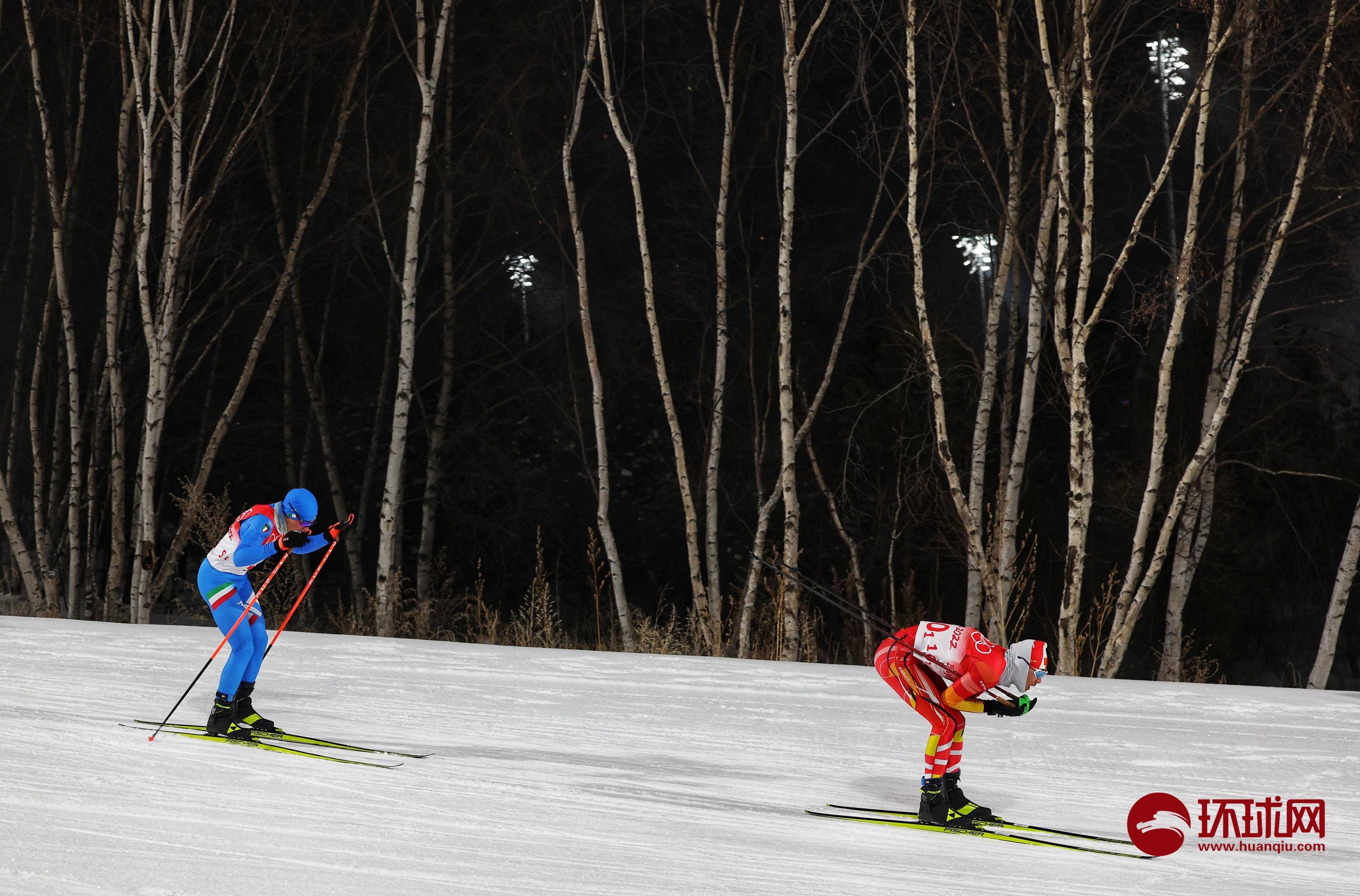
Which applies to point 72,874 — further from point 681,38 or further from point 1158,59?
point 681,38

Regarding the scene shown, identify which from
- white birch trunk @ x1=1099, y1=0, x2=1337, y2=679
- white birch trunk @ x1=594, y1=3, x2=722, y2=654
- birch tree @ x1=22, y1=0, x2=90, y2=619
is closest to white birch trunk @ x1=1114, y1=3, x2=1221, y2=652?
white birch trunk @ x1=1099, y1=0, x2=1337, y2=679

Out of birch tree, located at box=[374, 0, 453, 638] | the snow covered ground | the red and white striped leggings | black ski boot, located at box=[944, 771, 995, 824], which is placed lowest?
the snow covered ground

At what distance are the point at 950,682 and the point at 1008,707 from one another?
220 millimetres

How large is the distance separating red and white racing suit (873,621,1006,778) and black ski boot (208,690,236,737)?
9.27ft

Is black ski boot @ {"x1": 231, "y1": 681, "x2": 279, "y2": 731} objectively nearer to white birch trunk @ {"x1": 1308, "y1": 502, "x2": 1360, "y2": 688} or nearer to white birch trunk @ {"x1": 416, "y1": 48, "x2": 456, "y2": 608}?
white birch trunk @ {"x1": 1308, "y1": 502, "x2": 1360, "y2": 688}

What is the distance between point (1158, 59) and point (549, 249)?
793cm

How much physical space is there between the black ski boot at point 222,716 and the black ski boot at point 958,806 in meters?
3.03

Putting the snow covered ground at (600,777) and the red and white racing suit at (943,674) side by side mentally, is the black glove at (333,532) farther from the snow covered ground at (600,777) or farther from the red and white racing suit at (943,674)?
the red and white racing suit at (943,674)

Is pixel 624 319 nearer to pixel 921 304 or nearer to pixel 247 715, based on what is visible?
pixel 921 304

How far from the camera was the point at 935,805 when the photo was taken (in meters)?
3.75

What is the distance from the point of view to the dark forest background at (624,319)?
9.49 meters

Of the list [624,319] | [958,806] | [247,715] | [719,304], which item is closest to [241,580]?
[247,715]

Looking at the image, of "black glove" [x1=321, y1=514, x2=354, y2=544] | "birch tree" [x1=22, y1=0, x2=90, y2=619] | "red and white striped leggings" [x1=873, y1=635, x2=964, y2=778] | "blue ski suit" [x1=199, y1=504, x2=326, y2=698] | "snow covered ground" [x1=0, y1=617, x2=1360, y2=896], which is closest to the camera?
"snow covered ground" [x1=0, y1=617, x2=1360, y2=896]

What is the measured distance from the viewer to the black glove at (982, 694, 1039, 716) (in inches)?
142
